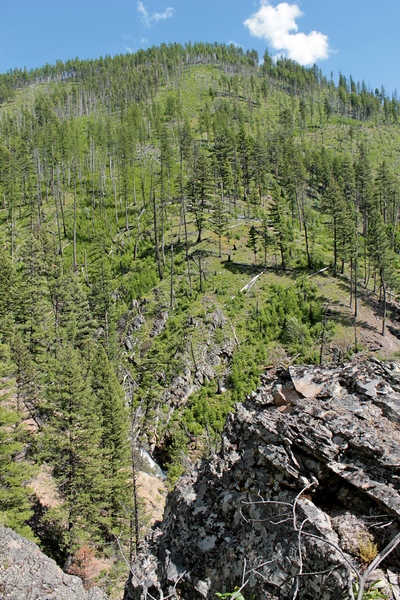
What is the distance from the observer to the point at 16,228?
5644 centimetres

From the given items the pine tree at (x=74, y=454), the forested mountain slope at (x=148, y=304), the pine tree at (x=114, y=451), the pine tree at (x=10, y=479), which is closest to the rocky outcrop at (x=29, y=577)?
the pine tree at (x=10, y=479)

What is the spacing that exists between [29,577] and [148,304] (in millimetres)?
31240

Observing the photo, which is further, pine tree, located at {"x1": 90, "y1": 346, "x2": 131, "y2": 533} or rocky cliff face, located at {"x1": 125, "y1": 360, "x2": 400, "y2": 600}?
pine tree, located at {"x1": 90, "y1": 346, "x2": 131, "y2": 533}

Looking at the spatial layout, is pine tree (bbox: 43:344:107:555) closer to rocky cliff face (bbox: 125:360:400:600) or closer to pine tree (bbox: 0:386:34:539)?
pine tree (bbox: 0:386:34:539)

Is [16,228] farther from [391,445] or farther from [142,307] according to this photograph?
[391,445]

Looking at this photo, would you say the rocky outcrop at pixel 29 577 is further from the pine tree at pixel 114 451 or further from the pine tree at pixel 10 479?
the pine tree at pixel 114 451

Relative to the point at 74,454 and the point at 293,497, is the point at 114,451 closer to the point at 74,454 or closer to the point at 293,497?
the point at 74,454

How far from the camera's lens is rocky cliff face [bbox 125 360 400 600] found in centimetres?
647

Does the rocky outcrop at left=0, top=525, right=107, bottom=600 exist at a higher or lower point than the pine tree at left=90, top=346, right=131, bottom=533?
higher

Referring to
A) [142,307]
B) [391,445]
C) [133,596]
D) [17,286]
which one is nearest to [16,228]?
[17,286]

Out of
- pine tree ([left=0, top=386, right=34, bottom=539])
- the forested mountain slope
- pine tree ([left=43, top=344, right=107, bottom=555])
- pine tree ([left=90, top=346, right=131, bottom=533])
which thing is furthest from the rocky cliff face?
pine tree ([left=90, top=346, right=131, bottom=533])

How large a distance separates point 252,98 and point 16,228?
118 meters

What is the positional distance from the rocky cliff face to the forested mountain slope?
11.4 metres

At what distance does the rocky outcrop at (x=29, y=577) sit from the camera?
10.3m
